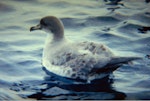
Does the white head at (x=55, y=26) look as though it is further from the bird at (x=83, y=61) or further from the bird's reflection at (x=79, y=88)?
the bird's reflection at (x=79, y=88)

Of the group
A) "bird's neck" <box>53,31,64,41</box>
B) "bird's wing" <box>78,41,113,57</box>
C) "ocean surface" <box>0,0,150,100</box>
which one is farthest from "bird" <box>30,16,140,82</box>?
"bird's neck" <box>53,31,64,41</box>

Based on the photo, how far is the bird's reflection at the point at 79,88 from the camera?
646 cm

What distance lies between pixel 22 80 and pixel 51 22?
45.9 inches

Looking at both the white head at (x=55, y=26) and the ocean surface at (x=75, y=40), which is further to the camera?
the white head at (x=55, y=26)

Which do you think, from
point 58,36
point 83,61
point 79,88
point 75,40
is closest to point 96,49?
point 83,61

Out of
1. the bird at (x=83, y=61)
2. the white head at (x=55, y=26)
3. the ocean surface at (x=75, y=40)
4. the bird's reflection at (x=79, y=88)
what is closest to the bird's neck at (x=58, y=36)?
the white head at (x=55, y=26)

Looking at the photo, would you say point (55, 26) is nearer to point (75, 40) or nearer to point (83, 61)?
point (75, 40)

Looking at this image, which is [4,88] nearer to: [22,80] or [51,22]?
[22,80]

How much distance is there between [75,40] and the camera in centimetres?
827

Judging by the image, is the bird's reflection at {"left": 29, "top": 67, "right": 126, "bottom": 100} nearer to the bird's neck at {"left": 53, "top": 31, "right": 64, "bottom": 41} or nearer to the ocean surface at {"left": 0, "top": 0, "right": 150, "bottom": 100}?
the ocean surface at {"left": 0, "top": 0, "right": 150, "bottom": 100}

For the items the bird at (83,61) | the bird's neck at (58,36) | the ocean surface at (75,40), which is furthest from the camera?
the bird's neck at (58,36)

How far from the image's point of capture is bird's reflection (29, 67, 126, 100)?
6462 millimetres

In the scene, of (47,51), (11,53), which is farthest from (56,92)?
(11,53)

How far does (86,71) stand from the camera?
679 centimetres
